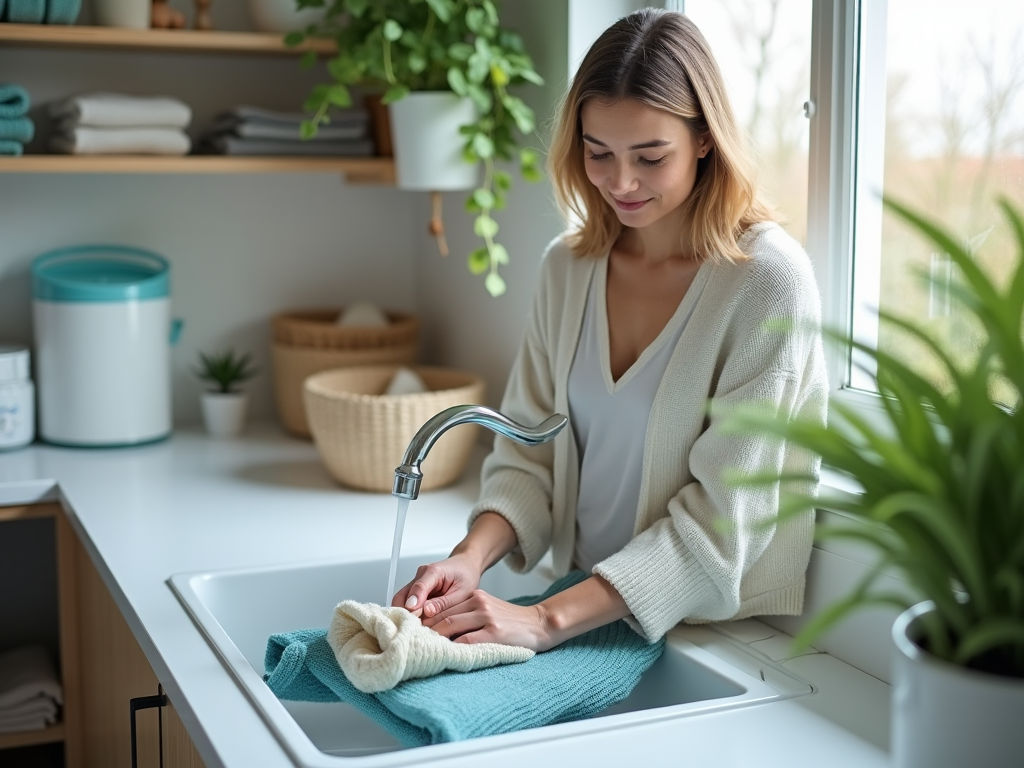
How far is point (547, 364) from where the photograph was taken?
1554 mm

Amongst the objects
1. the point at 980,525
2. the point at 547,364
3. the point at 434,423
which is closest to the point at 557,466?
the point at 547,364

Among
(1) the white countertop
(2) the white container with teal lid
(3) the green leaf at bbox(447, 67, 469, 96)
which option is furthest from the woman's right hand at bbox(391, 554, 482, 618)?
(2) the white container with teal lid

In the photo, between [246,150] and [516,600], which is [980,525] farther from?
[246,150]

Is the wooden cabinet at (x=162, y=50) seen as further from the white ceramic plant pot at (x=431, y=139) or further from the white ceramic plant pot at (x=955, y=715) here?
the white ceramic plant pot at (x=955, y=715)

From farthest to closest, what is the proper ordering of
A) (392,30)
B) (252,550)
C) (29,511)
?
(29,511) → (392,30) → (252,550)

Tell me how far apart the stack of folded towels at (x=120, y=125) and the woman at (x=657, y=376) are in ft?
3.07

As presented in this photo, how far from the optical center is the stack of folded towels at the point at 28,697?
197 centimetres

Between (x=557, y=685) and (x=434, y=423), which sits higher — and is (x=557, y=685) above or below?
below

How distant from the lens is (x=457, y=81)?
183 cm

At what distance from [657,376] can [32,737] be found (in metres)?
1.31

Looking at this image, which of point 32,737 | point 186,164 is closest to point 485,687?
point 32,737

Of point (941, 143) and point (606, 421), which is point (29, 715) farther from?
point (941, 143)

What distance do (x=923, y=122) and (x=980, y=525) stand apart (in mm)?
760

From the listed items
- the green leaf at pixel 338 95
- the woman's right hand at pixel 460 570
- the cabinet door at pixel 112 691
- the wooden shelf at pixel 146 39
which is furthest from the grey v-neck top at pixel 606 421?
the wooden shelf at pixel 146 39
